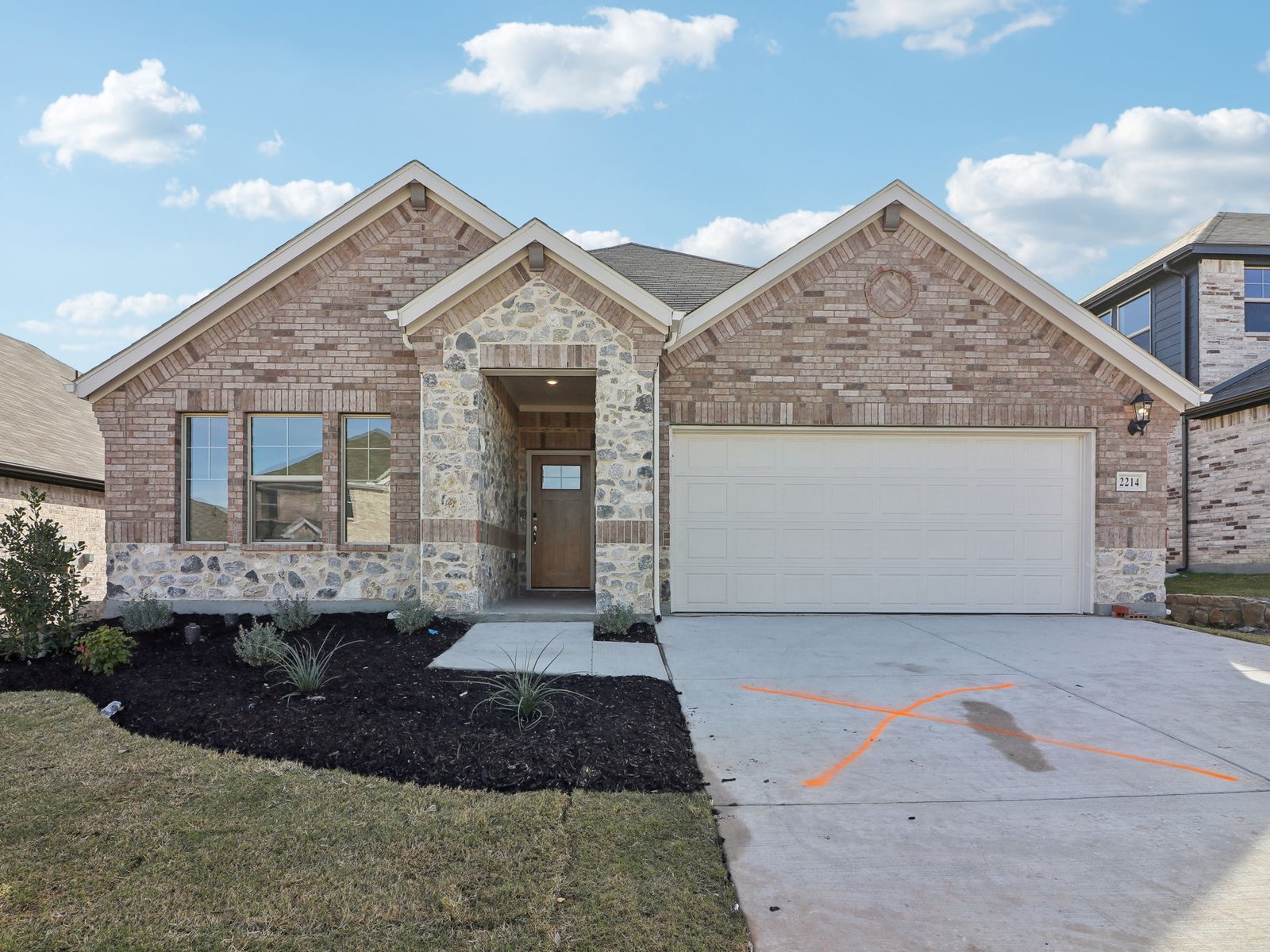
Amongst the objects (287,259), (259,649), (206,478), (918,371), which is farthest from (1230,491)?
(206,478)

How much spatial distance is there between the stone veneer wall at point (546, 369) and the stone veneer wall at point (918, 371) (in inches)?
40.0

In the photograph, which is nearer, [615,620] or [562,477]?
[615,620]

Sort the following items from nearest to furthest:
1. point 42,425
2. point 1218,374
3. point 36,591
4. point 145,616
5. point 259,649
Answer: point 259,649, point 36,591, point 145,616, point 42,425, point 1218,374

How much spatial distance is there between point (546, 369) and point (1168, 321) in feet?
49.7

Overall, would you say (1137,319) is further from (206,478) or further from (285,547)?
(206,478)

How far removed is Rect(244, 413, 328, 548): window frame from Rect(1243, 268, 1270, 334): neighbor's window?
18.3 m

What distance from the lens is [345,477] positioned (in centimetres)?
1020

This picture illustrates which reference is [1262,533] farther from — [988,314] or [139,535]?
[139,535]

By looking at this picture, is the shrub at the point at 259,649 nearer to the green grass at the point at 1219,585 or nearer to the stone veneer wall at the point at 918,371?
the stone veneer wall at the point at 918,371

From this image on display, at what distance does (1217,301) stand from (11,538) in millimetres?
20853

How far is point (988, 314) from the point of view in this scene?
10.3 m

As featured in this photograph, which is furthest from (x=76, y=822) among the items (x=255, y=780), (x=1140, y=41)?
(x=1140, y=41)

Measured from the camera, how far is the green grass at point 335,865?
9.45 ft

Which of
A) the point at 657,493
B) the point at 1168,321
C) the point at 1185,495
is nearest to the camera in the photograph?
the point at 657,493
